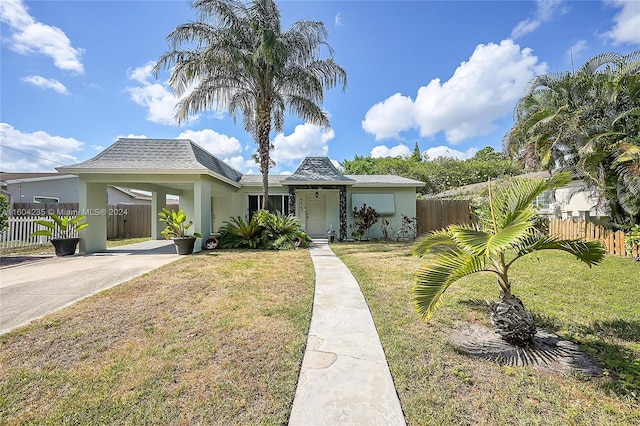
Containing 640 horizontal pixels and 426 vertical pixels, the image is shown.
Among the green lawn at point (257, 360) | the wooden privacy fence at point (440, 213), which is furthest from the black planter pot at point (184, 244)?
the wooden privacy fence at point (440, 213)

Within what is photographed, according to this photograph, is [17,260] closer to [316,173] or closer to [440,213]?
[316,173]

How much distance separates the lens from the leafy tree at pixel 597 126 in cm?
809

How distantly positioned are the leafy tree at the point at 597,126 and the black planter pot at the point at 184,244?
41.2 feet

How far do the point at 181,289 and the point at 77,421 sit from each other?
3389 mm

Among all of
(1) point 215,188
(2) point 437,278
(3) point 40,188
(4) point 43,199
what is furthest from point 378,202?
(3) point 40,188

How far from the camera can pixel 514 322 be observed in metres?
3.08

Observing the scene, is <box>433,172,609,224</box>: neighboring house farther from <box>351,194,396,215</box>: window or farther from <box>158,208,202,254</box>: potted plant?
<box>158,208,202,254</box>: potted plant

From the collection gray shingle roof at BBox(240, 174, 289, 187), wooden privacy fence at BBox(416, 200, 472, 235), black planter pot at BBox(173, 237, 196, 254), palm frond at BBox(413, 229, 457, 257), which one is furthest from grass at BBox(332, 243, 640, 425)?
gray shingle roof at BBox(240, 174, 289, 187)

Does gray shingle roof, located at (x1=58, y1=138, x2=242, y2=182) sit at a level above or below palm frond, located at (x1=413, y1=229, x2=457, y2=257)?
above

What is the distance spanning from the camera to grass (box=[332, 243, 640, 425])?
7.00 feet

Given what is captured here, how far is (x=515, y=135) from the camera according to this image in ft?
35.9

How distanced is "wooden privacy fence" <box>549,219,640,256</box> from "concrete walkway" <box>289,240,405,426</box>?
6.90 m

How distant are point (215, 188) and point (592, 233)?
14.8 m

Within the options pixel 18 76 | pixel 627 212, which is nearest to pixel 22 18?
pixel 18 76
